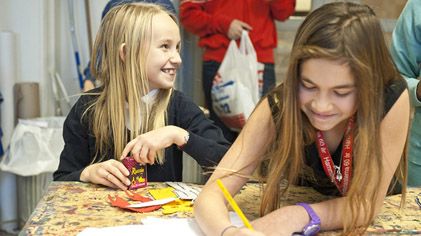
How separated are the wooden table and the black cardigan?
15 cm

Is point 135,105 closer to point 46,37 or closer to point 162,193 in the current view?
point 162,193

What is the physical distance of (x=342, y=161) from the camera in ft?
3.43

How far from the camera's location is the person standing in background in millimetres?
1475

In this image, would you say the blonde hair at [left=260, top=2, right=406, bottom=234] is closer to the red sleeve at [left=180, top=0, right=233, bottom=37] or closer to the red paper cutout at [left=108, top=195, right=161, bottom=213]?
the red paper cutout at [left=108, top=195, right=161, bottom=213]

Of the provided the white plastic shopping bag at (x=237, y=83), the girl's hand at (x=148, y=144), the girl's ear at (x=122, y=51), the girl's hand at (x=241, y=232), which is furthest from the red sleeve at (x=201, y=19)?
the girl's hand at (x=241, y=232)

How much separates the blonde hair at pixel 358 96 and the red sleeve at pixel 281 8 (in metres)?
1.57

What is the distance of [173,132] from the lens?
1296 millimetres

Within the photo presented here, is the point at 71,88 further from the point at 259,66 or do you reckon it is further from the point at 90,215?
the point at 90,215

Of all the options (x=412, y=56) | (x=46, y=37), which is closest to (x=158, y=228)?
(x=412, y=56)

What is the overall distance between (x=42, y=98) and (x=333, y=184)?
1.94 metres

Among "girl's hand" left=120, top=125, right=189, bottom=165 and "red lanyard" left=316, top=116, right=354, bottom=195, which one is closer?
"red lanyard" left=316, top=116, right=354, bottom=195

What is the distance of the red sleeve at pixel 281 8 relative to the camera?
253 cm

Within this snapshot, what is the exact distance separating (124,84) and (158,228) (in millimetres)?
609

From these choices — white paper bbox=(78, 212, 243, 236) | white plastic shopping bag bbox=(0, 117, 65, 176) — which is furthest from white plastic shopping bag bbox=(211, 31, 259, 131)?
white paper bbox=(78, 212, 243, 236)
